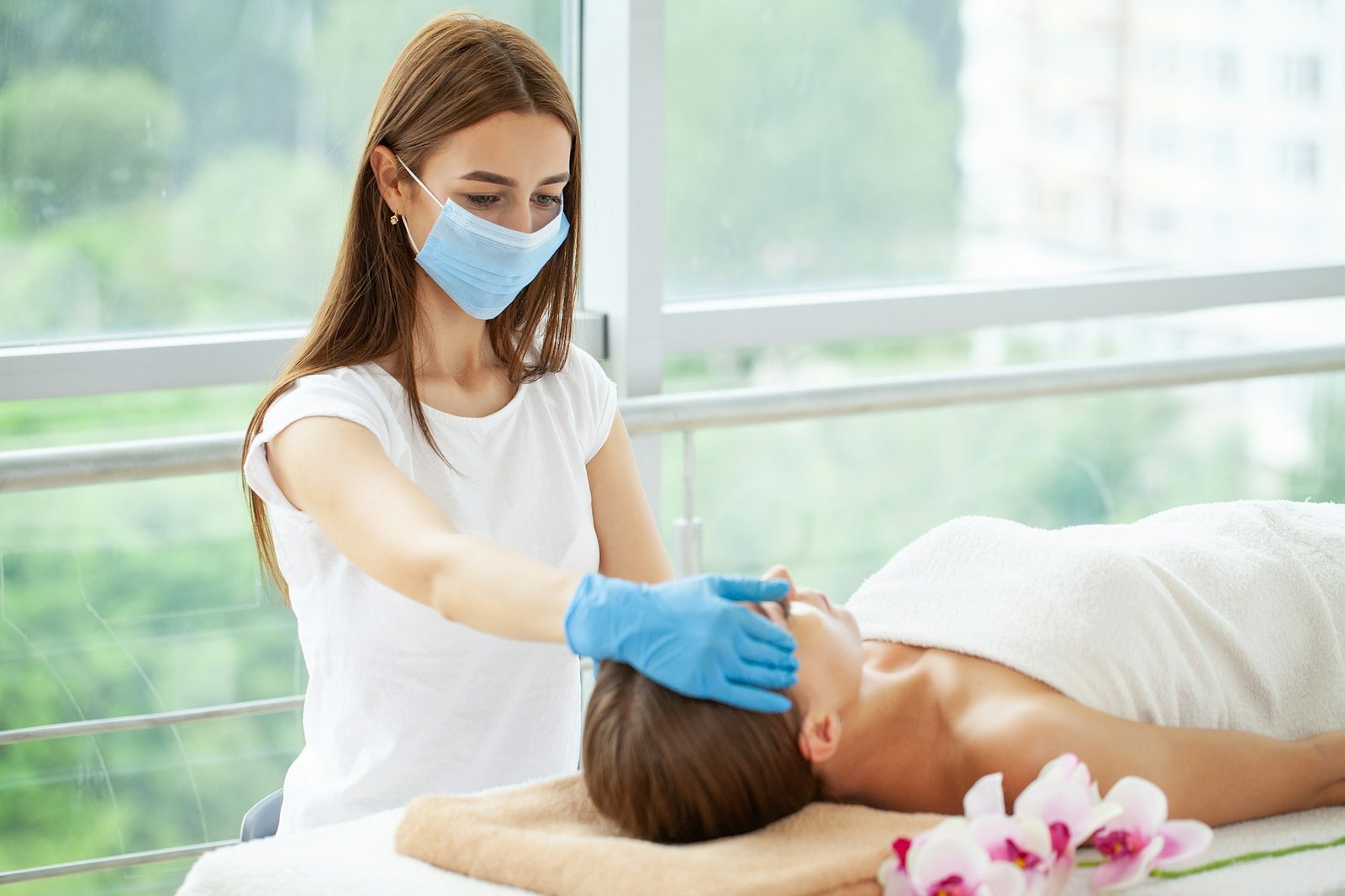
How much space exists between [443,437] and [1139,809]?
0.83 metres

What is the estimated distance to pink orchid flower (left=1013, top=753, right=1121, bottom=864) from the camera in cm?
100

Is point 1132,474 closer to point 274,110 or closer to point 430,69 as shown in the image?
point 274,110

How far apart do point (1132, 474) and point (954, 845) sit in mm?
2425

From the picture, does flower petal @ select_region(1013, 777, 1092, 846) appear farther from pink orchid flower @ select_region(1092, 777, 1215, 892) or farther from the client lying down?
the client lying down

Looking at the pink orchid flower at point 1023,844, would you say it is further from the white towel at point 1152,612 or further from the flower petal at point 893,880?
the white towel at point 1152,612

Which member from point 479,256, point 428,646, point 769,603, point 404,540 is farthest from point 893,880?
point 479,256

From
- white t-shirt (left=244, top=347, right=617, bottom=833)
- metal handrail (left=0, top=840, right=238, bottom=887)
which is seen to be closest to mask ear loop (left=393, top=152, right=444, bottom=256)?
white t-shirt (left=244, top=347, right=617, bottom=833)

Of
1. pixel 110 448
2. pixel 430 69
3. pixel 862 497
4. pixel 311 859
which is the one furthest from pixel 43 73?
pixel 862 497

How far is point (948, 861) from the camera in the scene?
962 millimetres

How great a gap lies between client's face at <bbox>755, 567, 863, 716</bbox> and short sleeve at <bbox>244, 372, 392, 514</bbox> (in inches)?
17.9

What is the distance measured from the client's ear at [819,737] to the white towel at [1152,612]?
0.21 meters

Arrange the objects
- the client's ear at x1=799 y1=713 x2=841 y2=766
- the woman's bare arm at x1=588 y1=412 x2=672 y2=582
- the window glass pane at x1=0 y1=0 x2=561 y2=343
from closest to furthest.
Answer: the client's ear at x1=799 y1=713 x2=841 y2=766 → the woman's bare arm at x1=588 y1=412 x2=672 y2=582 → the window glass pane at x1=0 y1=0 x2=561 y2=343

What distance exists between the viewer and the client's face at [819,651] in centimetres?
119

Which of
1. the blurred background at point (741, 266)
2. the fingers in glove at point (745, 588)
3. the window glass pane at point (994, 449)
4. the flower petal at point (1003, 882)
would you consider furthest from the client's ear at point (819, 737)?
the window glass pane at point (994, 449)
